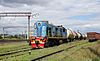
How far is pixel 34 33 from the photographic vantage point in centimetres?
3111

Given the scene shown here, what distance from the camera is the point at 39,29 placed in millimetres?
30984

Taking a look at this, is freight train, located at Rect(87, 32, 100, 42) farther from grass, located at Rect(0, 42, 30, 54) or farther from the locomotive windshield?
the locomotive windshield

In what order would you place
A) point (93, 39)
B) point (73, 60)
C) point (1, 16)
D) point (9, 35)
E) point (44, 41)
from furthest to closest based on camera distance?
1. point (9, 35)
2. point (1, 16)
3. point (93, 39)
4. point (44, 41)
5. point (73, 60)

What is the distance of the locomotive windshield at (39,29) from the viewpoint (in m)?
30.7

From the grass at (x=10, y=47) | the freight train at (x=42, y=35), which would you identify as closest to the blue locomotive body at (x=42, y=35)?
the freight train at (x=42, y=35)

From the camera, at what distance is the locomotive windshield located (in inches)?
1210

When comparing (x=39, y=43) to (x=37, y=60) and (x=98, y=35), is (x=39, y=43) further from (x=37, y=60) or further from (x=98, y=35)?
(x=98, y=35)

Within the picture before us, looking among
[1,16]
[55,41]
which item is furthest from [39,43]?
[1,16]

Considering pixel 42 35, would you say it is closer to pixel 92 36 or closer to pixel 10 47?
pixel 10 47

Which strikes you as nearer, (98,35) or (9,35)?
(98,35)

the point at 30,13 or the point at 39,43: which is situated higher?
the point at 30,13

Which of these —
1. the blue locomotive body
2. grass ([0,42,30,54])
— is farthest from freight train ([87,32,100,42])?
the blue locomotive body

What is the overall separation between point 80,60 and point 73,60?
988 mm

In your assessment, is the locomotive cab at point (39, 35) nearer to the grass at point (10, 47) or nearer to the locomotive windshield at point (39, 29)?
the locomotive windshield at point (39, 29)
